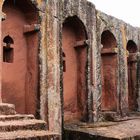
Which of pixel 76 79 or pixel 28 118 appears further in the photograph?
pixel 76 79

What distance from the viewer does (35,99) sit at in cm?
823

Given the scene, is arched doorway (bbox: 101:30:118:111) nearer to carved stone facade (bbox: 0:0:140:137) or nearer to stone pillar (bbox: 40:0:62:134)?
carved stone facade (bbox: 0:0:140:137)

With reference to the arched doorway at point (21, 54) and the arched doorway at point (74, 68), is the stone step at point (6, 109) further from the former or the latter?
the arched doorway at point (74, 68)

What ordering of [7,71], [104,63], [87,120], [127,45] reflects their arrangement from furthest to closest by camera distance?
[127,45] → [104,63] → [87,120] → [7,71]

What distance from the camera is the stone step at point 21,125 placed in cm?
511

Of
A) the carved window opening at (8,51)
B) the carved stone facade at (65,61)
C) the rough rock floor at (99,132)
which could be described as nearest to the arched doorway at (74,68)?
the carved stone facade at (65,61)

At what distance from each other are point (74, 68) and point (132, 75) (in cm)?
408

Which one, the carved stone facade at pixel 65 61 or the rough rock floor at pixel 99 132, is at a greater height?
the carved stone facade at pixel 65 61

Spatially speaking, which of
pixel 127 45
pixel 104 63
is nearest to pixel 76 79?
pixel 104 63

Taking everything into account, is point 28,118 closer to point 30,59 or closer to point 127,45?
point 30,59

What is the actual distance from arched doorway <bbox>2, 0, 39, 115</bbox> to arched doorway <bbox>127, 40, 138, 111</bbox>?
20.1 feet

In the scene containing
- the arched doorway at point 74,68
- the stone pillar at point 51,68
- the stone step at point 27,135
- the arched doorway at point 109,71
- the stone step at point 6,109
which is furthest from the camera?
the arched doorway at point 109,71

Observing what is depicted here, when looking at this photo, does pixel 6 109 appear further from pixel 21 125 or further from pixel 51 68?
pixel 51 68

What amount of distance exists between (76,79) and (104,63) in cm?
210
